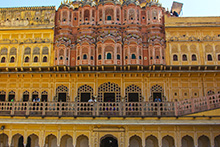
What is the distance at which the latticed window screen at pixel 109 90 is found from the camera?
65.8 ft

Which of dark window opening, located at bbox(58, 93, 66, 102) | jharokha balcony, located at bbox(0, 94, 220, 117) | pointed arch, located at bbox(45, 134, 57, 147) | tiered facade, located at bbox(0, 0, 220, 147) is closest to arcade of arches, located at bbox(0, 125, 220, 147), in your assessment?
jharokha balcony, located at bbox(0, 94, 220, 117)

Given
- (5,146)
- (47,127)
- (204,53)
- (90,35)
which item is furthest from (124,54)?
(5,146)

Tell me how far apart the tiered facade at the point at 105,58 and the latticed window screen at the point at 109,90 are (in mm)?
84

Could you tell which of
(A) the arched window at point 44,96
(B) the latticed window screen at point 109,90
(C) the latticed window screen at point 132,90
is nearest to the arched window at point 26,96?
(A) the arched window at point 44,96

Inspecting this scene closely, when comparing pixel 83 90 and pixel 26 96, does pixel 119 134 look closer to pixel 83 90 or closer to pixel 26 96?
pixel 83 90

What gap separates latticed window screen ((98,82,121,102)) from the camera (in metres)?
20.0

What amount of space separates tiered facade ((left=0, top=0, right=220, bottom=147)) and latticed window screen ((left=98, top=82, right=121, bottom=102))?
8 cm

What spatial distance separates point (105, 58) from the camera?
65.7ft

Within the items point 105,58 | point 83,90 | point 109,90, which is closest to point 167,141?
point 109,90

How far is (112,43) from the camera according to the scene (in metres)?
20.2

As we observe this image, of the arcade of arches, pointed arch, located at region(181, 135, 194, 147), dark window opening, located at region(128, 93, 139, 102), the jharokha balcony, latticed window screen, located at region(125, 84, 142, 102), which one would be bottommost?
pointed arch, located at region(181, 135, 194, 147)

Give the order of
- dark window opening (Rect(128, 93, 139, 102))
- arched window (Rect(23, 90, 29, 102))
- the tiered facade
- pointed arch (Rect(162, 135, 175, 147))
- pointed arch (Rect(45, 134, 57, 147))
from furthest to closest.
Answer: arched window (Rect(23, 90, 29, 102))
dark window opening (Rect(128, 93, 139, 102))
the tiered facade
pointed arch (Rect(45, 134, 57, 147))
pointed arch (Rect(162, 135, 175, 147))

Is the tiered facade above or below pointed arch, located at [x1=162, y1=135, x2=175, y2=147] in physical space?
above

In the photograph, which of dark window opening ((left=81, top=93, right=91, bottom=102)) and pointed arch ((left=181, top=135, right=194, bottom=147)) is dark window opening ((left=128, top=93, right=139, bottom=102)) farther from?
pointed arch ((left=181, top=135, right=194, bottom=147))
